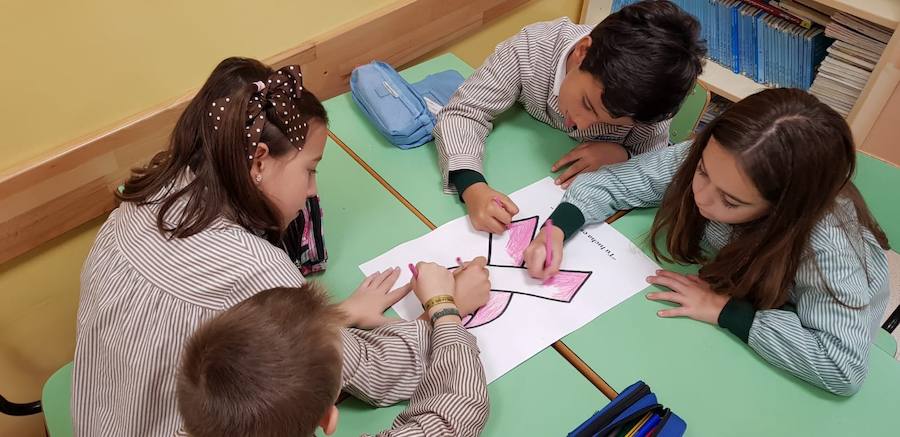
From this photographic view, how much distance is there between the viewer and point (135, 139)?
143 centimetres

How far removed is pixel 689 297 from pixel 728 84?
60.8 inches

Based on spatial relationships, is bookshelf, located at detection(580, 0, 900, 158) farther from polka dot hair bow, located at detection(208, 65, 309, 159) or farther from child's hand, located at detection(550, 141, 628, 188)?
polka dot hair bow, located at detection(208, 65, 309, 159)

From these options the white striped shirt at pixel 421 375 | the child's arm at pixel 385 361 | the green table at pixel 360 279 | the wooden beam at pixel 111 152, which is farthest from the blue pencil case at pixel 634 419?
the wooden beam at pixel 111 152

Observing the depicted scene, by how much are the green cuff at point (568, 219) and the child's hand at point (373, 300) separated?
1.17 feet

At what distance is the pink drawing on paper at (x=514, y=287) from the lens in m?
1.14

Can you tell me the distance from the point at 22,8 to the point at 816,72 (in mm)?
2409

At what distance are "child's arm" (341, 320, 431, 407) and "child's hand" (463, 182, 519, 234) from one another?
12.0 inches

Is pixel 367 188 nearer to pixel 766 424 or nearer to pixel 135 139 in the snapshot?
pixel 135 139

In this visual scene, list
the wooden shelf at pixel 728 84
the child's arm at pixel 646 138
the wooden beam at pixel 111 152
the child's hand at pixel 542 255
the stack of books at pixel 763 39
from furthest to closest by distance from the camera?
1. the wooden shelf at pixel 728 84
2. the stack of books at pixel 763 39
3. the child's arm at pixel 646 138
4. the wooden beam at pixel 111 152
5. the child's hand at pixel 542 255

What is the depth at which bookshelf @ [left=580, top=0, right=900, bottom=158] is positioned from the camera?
6.34 ft

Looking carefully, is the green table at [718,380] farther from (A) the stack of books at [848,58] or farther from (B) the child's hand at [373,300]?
(A) the stack of books at [848,58]

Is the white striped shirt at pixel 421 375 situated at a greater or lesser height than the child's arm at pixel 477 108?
lesser

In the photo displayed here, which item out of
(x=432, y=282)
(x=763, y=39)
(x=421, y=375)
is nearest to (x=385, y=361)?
(x=421, y=375)

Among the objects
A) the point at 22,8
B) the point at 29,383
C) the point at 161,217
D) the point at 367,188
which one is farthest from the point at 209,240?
the point at 29,383
